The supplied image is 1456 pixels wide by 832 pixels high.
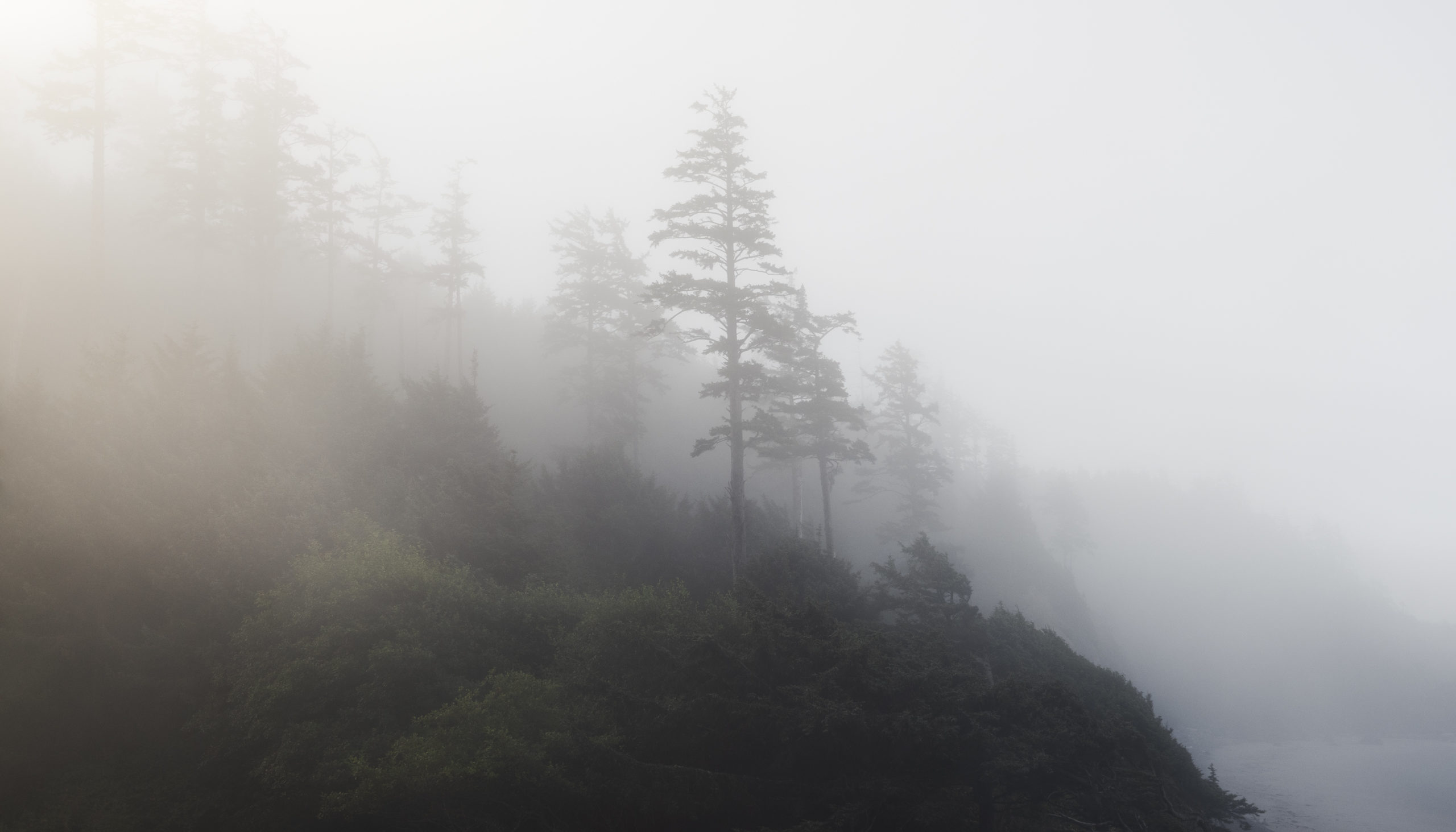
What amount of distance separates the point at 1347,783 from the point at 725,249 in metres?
36.8

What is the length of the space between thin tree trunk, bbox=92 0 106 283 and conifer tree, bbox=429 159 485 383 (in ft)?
52.1

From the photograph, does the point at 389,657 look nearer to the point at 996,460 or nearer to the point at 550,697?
the point at 550,697

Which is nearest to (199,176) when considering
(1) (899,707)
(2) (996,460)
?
(1) (899,707)

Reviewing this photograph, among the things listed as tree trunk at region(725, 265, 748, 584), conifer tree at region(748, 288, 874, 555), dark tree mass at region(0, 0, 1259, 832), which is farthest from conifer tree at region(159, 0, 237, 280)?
conifer tree at region(748, 288, 874, 555)

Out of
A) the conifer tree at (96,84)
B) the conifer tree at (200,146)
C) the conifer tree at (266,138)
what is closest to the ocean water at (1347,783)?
the conifer tree at (96,84)

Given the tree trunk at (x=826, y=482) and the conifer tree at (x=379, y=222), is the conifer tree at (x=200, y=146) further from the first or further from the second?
the tree trunk at (x=826, y=482)

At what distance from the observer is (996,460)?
69.8 meters

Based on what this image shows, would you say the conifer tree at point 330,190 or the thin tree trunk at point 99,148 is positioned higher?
the conifer tree at point 330,190

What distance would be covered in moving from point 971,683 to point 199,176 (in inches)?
1476

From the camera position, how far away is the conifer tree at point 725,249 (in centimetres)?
2184

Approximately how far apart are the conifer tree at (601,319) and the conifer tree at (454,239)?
507 cm

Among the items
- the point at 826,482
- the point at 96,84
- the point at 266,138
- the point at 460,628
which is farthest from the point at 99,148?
the point at 826,482

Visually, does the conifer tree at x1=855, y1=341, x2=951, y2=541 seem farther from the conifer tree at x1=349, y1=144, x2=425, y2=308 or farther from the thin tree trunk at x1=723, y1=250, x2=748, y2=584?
the conifer tree at x1=349, y1=144, x2=425, y2=308

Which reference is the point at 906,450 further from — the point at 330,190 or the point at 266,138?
the point at 266,138
